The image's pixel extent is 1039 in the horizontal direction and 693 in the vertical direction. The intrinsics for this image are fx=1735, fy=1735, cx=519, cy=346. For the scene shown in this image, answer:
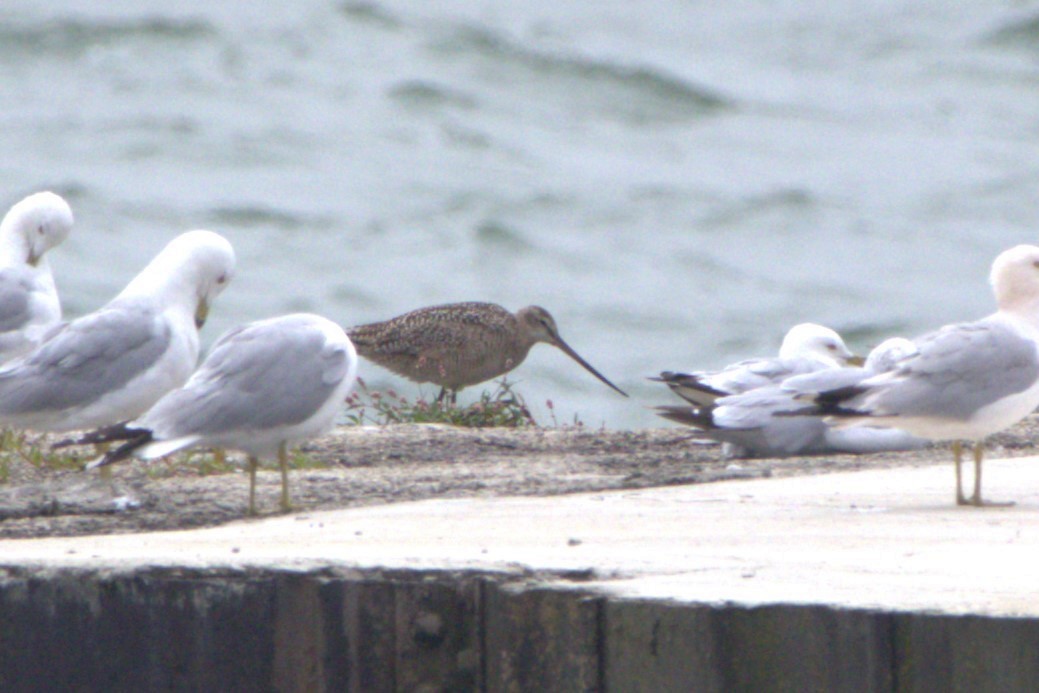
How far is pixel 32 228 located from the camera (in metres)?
8.67

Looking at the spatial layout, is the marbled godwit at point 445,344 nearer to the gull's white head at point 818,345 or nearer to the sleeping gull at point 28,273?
the gull's white head at point 818,345

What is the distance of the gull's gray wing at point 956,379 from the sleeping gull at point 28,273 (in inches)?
159

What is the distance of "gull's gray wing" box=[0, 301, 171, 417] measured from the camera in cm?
638

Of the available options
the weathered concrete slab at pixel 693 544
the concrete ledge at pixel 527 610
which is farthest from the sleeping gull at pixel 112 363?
the concrete ledge at pixel 527 610

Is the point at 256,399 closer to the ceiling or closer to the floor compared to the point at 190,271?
closer to the floor

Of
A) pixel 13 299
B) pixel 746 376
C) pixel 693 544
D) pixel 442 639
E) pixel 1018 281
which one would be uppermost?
pixel 13 299

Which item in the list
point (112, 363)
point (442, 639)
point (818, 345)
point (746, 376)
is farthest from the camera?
point (818, 345)

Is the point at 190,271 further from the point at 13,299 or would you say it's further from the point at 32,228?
the point at 32,228

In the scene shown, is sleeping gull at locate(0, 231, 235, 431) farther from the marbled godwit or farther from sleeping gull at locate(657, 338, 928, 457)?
the marbled godwit

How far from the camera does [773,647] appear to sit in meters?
3.31

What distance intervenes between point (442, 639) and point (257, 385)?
201cm

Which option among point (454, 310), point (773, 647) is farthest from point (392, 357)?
point (773, 647)

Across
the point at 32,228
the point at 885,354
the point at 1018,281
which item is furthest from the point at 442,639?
the point at 32,228

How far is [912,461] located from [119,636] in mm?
4108
